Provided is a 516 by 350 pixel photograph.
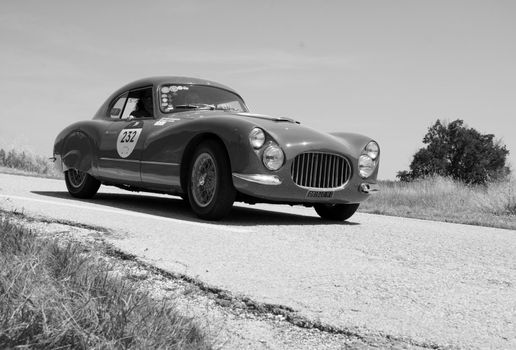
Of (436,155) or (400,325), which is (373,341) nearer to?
(400,325)

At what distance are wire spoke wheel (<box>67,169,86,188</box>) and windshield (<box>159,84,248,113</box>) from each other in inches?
61.7

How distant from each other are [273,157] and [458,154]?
55551mm

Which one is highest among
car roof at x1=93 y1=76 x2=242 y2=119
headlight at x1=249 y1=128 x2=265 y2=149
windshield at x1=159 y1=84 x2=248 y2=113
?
car roof at x1=93 y1=76 x2=242 y2=119

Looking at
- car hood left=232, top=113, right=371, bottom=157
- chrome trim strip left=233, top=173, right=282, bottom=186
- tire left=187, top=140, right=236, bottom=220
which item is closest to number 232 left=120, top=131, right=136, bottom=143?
tire left=187, top=140, right=236, bottom=220

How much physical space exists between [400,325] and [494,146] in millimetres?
60631

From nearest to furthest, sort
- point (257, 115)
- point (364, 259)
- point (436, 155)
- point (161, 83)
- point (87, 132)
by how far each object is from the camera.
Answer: point (364, 259) < point (257, 115) < point (161, 83) < point (87, 132) < point (436, 155)

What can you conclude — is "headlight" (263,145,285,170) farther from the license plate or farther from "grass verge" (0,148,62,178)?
"grass verge" (0,148,62,178)

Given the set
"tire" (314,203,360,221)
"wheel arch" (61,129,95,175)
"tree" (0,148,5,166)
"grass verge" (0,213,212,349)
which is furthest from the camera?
"tree" (0,148,5,166)

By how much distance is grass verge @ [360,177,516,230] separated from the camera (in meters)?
9.38

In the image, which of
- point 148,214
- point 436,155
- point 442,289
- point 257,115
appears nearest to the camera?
point 442,289

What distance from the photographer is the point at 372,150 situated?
6461mm

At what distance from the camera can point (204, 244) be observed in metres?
4.36

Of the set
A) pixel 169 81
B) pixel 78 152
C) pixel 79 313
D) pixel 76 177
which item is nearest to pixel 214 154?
pixel 169 81

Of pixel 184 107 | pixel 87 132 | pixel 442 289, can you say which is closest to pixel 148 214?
pixel 184 107
